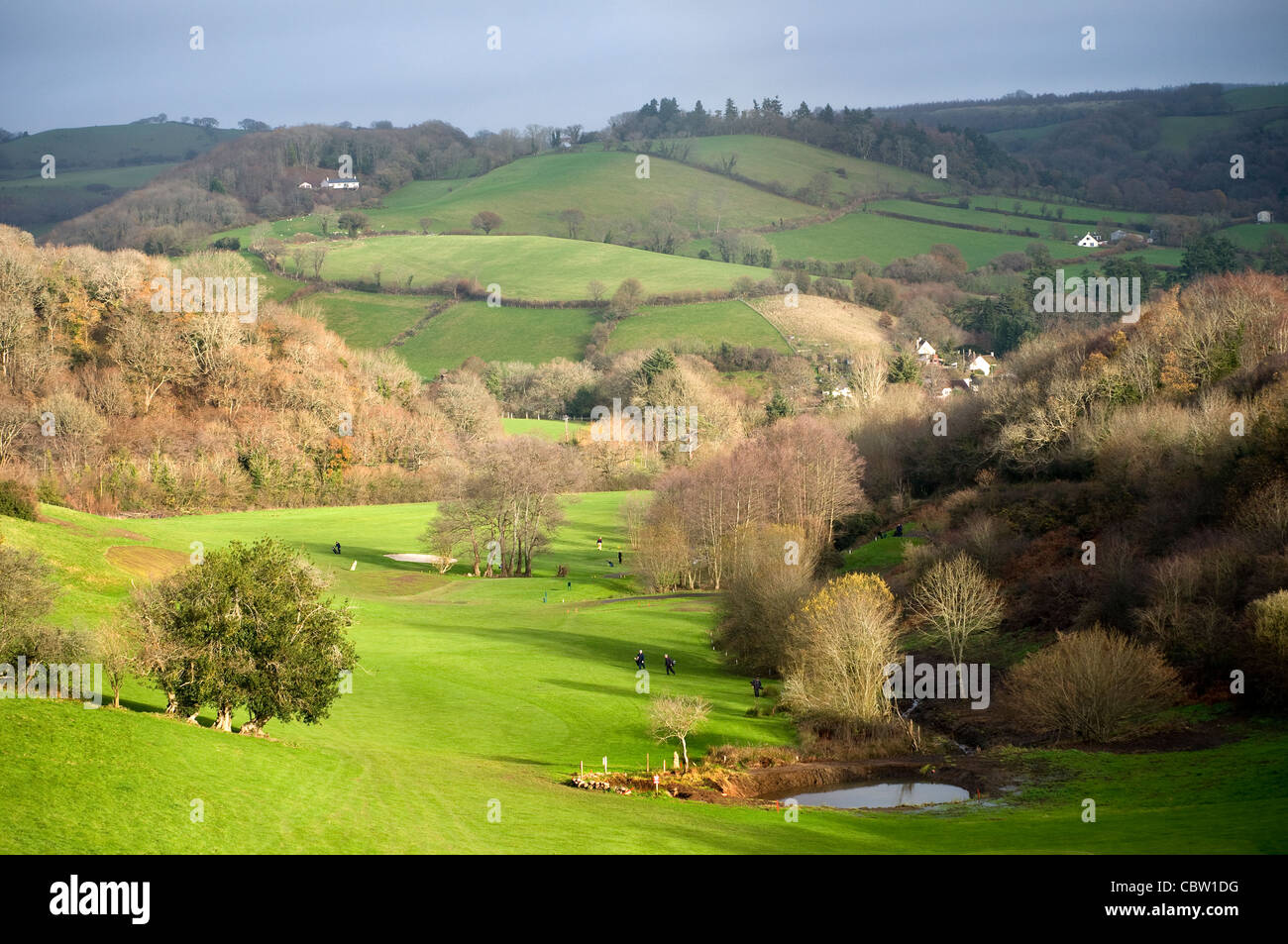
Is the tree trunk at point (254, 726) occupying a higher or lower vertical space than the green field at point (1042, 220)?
lower

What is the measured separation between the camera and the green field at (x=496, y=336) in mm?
154125

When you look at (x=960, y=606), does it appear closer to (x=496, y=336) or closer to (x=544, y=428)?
(x=544, y=428)

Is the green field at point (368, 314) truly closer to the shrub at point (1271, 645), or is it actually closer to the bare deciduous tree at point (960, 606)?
the bare deciduous tree at point (960, 606)

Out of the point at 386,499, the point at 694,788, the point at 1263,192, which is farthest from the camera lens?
the point at 1263,192

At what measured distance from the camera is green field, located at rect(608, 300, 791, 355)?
152 metres

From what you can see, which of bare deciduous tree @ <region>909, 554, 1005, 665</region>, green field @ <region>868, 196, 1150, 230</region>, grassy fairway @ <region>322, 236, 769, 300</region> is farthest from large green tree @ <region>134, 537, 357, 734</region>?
green field @ <region>868, 196, 1150, 230</region>

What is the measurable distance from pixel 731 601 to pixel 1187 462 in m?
24.7

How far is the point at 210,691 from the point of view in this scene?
104ft

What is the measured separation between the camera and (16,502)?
56125 millimetres

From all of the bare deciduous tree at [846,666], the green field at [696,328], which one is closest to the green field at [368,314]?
the green field at [696,328]

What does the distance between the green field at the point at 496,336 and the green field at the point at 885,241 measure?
4645 cm

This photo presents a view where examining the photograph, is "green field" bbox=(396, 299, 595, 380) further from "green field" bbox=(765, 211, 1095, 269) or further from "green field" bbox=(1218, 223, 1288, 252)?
"green field" bbox=(1218, 223, 1288, 252)
